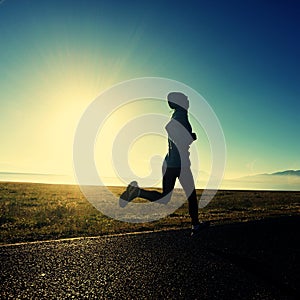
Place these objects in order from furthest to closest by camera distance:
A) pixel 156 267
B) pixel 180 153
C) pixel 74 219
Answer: pixel 74 219
pixel 180 153
pixel 156 267

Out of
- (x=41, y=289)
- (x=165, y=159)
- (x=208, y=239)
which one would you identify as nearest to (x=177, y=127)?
(x=165, y=159)

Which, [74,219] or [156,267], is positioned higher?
[74,219]

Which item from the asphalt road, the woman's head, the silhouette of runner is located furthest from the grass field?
the woman's head

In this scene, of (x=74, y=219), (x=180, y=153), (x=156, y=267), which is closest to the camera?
(x=156, y=267)

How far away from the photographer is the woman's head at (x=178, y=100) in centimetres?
664

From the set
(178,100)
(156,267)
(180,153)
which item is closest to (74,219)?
(180,153)

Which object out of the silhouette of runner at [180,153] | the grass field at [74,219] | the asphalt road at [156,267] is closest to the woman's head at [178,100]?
the silhouette of runner at [180,153]

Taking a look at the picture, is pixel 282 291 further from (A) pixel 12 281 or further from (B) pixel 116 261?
(A) pixel 12 281

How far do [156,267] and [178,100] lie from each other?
351 centimetres

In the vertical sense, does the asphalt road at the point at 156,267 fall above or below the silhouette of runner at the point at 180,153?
below

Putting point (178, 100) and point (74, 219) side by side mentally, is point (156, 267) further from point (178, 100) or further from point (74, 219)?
point (74, 219)

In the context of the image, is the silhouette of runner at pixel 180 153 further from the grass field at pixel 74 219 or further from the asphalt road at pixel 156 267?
the grass field at pixel 74 219

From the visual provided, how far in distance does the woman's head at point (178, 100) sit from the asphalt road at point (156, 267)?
103 inches

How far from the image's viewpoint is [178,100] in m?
6.66
